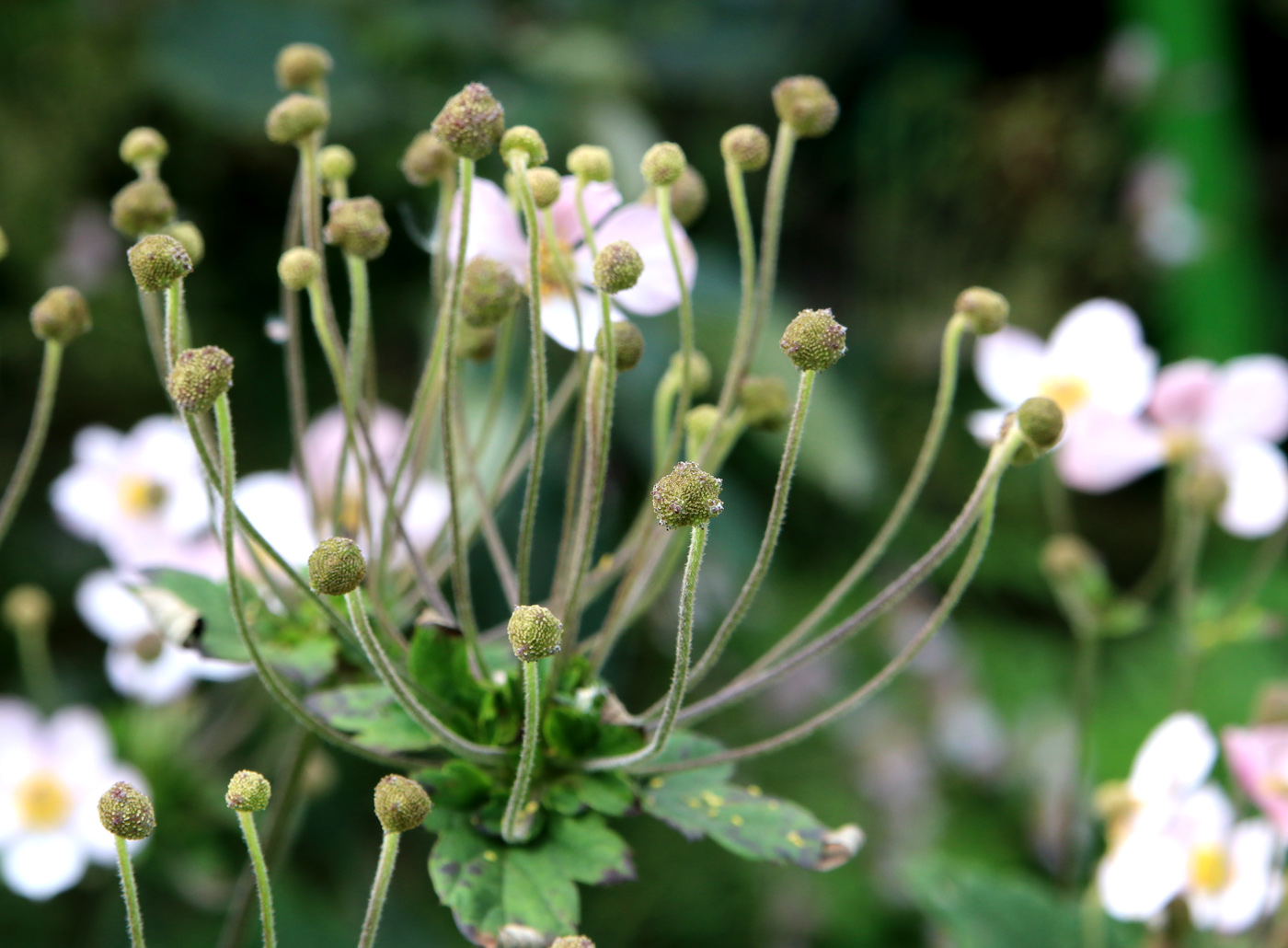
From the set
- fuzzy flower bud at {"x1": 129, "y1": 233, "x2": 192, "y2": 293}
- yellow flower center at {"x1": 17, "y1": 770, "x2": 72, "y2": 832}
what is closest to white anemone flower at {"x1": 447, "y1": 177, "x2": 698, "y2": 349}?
fuzzy flower bud at {"x1": 129, "y1": 233, "x2": 192, "y2": 293}

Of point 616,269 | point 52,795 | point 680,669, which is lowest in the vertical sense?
point 52,795

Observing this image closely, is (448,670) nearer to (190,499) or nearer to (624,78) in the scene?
(190,499)

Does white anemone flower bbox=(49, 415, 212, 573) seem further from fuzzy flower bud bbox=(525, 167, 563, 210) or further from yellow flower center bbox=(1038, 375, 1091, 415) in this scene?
yellow flower center bbox=(1038, 375, 1091, 415)

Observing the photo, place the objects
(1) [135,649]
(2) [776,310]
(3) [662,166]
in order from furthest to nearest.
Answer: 1. (2) [776,310]
2. (1) [135,649]
3. (3) [662,166]

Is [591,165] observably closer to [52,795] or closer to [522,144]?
[522,144]

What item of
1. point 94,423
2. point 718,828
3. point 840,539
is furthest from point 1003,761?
point 718,828

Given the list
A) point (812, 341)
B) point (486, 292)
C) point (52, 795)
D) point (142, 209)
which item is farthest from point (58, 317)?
point (52, 795)
